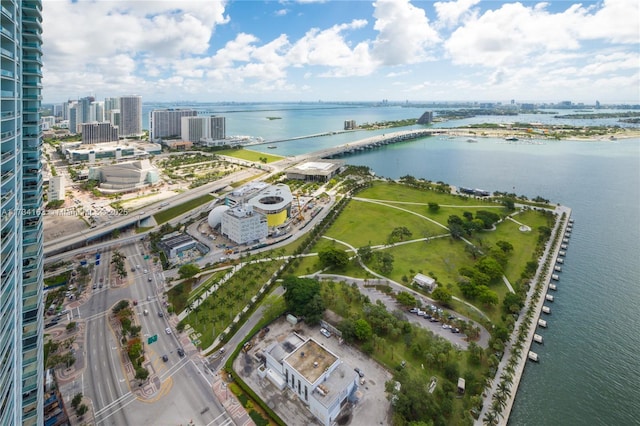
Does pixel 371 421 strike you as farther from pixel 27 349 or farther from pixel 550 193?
pixel 550 193

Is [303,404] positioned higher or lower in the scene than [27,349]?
lower

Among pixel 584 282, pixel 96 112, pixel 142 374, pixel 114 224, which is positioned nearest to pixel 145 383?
pixel 142 374

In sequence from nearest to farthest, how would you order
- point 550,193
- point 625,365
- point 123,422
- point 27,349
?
1. point 27,349
2. point 123,422
3. point 625,365
4. point 550,193

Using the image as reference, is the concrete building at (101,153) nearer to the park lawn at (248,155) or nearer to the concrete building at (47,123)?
the park lawn at (248,155)

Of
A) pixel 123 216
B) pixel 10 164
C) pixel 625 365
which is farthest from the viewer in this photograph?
pixel 123 216

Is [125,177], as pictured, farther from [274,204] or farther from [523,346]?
[523,346]

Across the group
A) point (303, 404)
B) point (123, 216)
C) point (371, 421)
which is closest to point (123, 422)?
point (303, 404)

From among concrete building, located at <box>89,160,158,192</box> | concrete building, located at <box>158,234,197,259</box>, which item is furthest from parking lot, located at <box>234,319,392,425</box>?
concrete building, located at <box>89,160,158,192</box>

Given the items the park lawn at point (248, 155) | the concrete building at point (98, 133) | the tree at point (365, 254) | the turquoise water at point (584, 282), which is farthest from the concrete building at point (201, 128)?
the tree at point (365, 254)
